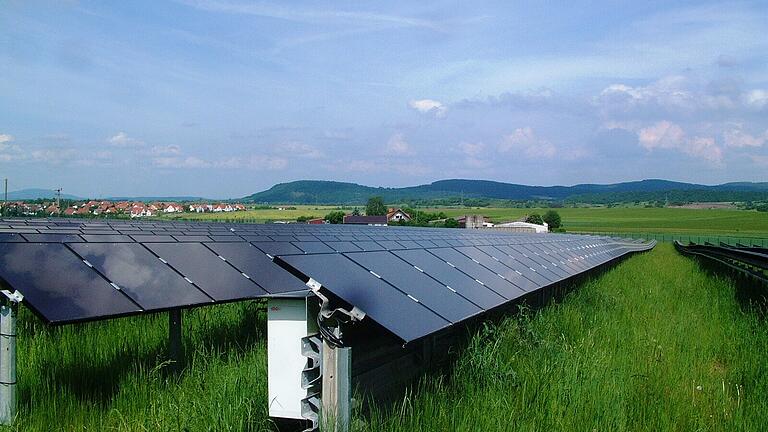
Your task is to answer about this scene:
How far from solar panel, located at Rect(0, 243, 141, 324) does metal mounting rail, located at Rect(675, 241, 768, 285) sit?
40.6 feet

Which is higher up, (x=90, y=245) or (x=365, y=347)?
(x=90, y=245)

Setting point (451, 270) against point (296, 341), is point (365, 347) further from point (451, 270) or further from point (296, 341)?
point (451, 270)

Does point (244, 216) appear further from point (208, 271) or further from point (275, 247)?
point (208, 271)

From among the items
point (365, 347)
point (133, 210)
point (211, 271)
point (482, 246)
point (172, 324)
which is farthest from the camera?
point (133, 210)

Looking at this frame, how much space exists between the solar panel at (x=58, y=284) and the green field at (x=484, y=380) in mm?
720

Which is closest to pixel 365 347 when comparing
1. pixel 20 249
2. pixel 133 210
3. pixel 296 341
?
pixel 296 341

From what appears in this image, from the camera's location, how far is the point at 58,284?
701cm

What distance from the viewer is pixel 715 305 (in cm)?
1321

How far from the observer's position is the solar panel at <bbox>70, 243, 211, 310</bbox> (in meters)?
7.81

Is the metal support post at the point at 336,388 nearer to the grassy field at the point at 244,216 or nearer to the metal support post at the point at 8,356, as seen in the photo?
the metal support post at the point at 8,356

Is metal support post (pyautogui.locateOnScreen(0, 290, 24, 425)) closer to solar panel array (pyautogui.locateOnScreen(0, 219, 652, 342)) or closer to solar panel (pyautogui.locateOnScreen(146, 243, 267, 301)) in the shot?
solar panel array (pyautogui.locateOnScreen(0, 219, 652, 342))

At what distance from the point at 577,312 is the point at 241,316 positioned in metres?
5.52

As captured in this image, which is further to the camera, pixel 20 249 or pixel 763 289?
pixel 763 289

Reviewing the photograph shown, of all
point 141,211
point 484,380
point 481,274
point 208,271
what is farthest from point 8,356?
point 141,211
